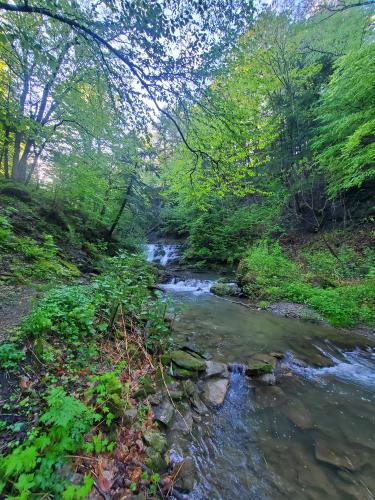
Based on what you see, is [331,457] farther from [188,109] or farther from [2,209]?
[2,209]

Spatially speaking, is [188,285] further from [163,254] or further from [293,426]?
[293,426]

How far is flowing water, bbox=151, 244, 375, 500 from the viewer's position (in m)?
2.33

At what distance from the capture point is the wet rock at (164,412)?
9.26ft

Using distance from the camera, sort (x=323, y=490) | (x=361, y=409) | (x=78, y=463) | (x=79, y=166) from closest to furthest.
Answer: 1. (x=78, y=463)
2. (x=323, y=490)
3. (x=361, y=409)
4. (x=79, y=166)

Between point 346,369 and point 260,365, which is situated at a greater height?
point 260,365

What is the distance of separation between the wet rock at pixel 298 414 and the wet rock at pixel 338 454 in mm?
224

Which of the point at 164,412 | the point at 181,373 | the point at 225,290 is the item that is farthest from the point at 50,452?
the point at 225,290

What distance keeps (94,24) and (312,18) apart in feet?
37.8

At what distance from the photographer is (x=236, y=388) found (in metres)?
3.81

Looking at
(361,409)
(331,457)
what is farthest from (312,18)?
(331,457)

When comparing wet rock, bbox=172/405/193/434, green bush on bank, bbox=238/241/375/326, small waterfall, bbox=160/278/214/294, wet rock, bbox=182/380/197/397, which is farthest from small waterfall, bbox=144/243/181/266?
wet rock, bbox=172/405/193/434

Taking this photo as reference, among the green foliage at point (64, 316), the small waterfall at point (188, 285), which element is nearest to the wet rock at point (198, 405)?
the green foliage at point (64, 316)

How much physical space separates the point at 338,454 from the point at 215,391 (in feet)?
5.36

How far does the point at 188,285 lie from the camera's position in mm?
11555
